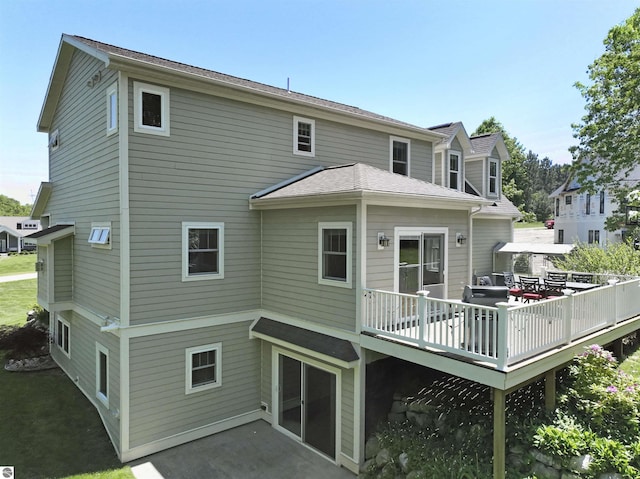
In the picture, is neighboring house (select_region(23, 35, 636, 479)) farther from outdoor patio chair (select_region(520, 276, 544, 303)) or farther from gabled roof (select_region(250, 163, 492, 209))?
outdoor patio chair (select_region(520, 276, 544, 303))

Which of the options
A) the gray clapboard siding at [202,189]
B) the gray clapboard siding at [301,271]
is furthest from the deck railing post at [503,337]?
the gray clapboard siding at [202,189]

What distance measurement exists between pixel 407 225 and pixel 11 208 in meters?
127

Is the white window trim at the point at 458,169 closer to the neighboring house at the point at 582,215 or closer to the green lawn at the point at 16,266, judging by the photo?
the neighboring house at the point at 582,215

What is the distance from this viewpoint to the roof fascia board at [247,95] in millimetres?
7984

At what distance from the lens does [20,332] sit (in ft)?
49.1

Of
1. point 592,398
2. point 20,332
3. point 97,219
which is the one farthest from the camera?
point 20,332

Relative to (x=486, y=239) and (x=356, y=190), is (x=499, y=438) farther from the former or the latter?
(x=486, y=239)

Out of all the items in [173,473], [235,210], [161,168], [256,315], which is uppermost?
[161,168]

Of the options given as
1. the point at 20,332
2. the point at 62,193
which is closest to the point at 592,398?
the point at 62,193

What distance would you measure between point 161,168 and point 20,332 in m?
11.7

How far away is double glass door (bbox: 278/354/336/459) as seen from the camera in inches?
336

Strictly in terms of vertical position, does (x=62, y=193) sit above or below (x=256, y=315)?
above

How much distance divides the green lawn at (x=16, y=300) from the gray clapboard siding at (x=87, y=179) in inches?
429

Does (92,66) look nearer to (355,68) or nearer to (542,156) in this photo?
(355,68)
